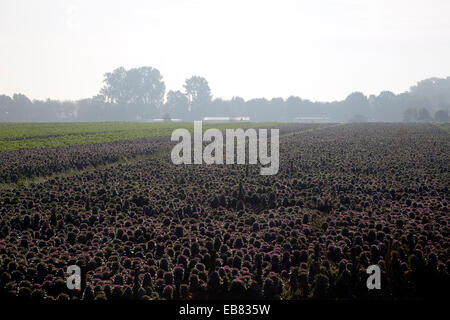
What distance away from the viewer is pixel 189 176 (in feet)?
54.4

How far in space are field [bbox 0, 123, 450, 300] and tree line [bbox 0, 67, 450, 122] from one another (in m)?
137

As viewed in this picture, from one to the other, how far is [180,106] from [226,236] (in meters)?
161

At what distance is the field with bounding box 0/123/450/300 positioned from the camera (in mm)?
6387

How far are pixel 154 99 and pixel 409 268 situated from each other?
555 ft

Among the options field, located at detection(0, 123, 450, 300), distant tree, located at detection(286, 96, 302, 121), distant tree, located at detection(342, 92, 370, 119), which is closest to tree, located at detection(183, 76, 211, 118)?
distant tree, located at detection(286, 96, 302, 121)

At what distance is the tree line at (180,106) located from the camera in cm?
15362

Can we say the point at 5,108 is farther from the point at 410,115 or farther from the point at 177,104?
the point at 410,115

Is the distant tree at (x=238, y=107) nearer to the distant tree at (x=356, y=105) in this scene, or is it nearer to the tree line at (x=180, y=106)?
the tree line at (x=180, y=106)

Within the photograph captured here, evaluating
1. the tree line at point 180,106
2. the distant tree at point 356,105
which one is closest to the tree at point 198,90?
the tree line at point 180,106

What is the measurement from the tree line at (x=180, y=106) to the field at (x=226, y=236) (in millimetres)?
136658

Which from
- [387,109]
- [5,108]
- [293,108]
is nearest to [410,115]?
Answer: [387,109]

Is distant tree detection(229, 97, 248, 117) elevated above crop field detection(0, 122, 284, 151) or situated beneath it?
elevated above

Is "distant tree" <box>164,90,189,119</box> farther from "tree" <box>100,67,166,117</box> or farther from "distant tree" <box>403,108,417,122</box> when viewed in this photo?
"distant tree" <box>403,108,417,122</box>

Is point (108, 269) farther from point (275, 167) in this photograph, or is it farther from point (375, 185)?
point (275, 167)
